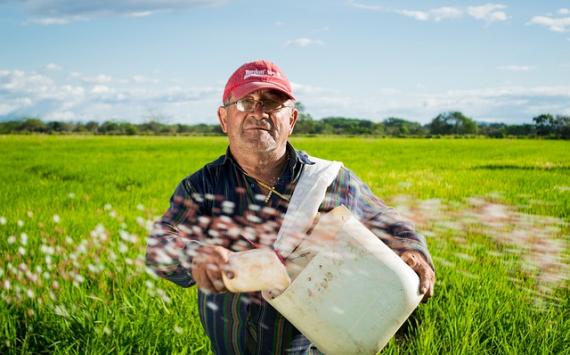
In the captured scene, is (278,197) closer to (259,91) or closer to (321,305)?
(259,91)

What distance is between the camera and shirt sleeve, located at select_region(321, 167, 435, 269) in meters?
1.73

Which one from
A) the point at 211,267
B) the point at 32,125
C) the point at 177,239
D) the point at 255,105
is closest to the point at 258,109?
the point at 255,105

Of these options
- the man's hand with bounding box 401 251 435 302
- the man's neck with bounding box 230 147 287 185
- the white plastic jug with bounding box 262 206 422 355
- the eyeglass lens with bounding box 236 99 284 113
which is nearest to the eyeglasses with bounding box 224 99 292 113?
the eyeglass lens with bounding box 236 99 284 113

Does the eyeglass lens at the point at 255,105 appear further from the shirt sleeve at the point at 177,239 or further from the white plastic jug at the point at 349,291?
the white plastic jug at the point at 349,291

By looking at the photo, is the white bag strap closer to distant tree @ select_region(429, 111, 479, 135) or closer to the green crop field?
the green crop field

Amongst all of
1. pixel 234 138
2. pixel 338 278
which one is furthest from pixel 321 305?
pixel 234 138

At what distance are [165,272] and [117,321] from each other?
0.93 meters

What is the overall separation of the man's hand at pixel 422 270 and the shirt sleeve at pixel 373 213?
0.05m

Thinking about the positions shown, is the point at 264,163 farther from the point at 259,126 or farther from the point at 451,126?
the point at 451,126

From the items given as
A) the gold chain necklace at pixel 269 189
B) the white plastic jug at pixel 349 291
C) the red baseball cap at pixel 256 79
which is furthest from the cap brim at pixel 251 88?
the white plastic jug at pixel 349 291

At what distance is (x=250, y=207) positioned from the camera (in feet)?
5.85

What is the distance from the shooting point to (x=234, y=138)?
1.79m

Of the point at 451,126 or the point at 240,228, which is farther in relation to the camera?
the point at 451,126

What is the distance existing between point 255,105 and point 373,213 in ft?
1.85
